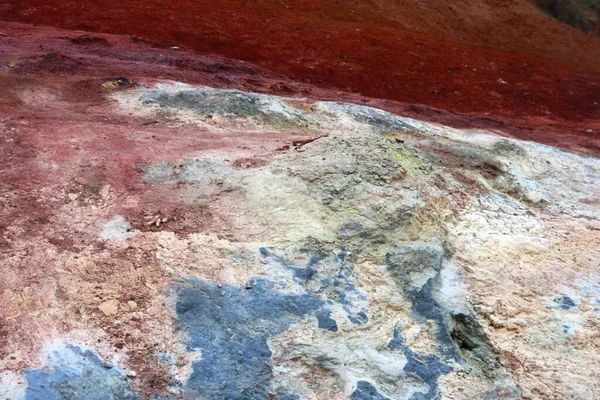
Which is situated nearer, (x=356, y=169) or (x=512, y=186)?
(x=356, y=169)

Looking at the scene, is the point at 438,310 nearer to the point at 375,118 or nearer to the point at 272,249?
the point at 272,249

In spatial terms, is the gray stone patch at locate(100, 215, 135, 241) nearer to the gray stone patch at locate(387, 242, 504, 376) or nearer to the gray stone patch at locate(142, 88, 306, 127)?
the gray stone patch at locate(387, 242, 504, 376)

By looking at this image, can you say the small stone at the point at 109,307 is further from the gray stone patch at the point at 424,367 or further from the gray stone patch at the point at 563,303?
the gray stone patch at the point at 563,303

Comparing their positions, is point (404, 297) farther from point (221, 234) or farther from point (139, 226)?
point (139, 226)

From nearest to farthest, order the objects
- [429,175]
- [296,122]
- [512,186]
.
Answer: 1. [429,175]
2. [512,186]
3. [296,122]

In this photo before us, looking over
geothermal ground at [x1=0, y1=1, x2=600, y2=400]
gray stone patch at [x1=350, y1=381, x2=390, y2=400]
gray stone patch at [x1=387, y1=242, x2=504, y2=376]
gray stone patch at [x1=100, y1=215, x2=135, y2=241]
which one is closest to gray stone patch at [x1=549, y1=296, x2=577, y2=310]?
geothermal ground at [x1=0, y1=1, x2=600, y2=400]

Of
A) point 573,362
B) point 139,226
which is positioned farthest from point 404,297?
point 139,226

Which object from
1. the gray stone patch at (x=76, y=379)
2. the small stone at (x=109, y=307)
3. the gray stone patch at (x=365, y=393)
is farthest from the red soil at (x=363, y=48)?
the gray stone patch at (x=76, y=379)
